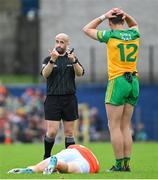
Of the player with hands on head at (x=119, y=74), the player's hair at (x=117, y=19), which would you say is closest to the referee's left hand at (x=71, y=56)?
the player with hands on head at (x=119, y=74)

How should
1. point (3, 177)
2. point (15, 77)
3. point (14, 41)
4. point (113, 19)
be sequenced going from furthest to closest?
1. point (14, 41)
2. point (15, 77)
3. point (113, 19)
4. point (3, 177)

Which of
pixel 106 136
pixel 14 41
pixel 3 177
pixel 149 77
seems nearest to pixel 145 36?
pixel 149 77

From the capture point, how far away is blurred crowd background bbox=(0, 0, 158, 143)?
28969 mm

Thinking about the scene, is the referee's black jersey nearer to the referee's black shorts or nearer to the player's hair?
the referee's black shorts

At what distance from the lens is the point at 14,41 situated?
4150 centimetres

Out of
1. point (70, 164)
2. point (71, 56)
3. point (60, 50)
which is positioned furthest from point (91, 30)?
point (70, 164)

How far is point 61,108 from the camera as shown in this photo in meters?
14.8

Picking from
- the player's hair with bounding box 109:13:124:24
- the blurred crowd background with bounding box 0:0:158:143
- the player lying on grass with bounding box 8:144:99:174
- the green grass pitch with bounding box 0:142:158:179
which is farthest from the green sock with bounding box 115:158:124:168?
the blurred crowd background with bounding box 0:0:158:143

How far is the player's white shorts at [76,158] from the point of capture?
42.9 feet

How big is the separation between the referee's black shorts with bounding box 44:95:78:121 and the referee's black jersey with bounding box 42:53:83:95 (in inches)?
3.9

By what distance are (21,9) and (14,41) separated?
4.65 feet

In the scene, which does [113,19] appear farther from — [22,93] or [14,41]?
[14,41]

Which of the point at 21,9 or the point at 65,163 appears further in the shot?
the point at 21,9

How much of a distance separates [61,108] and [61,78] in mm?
456
